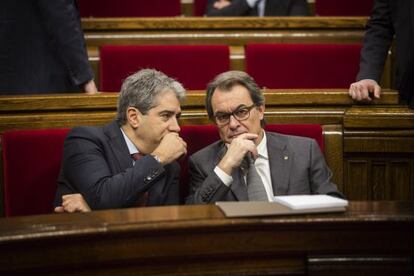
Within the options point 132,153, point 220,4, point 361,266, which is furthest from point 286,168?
point 220,4

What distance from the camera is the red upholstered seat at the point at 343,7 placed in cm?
200

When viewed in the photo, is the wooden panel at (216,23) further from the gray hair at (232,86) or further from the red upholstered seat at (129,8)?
the gray hair at (232,86)

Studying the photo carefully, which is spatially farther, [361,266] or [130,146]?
[130,146]

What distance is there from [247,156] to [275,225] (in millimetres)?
454

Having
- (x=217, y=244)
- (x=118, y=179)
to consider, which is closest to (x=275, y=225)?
(x=217, y=244)

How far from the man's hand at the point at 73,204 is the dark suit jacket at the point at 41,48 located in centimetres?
35

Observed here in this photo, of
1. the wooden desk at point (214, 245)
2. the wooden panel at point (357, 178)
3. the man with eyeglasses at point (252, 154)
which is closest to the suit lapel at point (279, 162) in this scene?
the man with eyeglasses at point (252, 154)

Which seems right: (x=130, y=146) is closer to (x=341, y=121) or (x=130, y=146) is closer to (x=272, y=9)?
(x=341, y=121)

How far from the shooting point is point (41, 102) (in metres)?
1.11

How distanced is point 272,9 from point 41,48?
0.73m

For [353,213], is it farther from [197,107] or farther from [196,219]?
[197,107]

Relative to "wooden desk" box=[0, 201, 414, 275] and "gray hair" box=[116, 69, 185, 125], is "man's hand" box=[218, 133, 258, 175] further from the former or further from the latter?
"wooden desk" box=[0, 201, 414, 275]

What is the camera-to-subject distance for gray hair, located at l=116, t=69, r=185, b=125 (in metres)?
1.08

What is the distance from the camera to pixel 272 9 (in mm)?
1845
